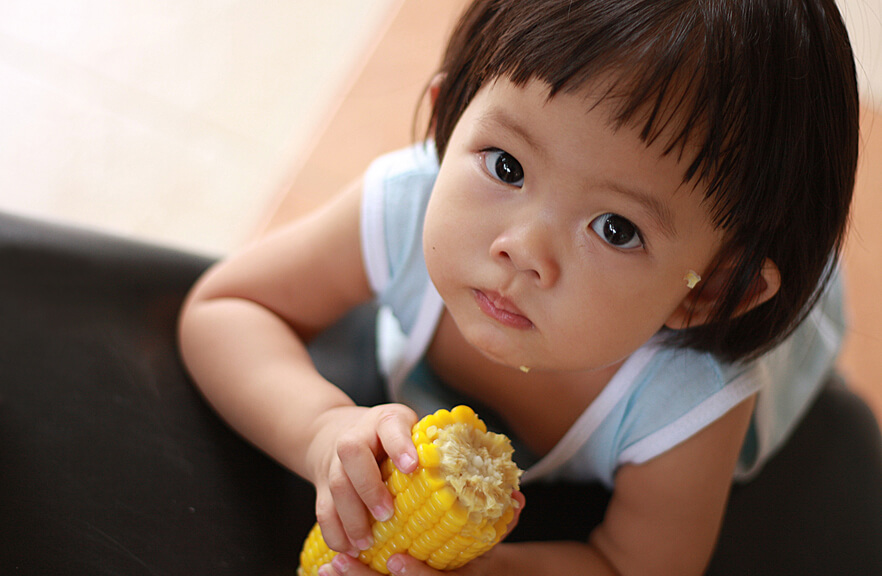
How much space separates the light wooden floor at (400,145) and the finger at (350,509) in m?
0.83

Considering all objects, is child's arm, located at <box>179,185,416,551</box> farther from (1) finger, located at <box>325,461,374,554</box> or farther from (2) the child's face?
(2) the child's face

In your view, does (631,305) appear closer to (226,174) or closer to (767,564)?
(767,564)

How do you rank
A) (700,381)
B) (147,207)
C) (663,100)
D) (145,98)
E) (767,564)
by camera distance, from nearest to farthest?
(663,100), (700,381), (767,564), (147,207), (145,98)

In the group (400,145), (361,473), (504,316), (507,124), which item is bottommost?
(400,145)

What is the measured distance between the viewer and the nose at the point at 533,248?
52 centimetres

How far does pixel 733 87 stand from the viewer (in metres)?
0.49

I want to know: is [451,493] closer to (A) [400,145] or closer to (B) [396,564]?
(B) [396,564]

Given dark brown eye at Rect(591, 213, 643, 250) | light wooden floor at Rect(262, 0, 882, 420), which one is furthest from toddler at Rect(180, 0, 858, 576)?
light wooden floor at Rect(262, 0, 882, 420)

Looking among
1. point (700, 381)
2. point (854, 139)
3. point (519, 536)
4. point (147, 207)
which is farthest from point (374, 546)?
point (147, 207)

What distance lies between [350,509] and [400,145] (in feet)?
3.15

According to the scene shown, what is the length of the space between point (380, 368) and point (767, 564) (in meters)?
0.44

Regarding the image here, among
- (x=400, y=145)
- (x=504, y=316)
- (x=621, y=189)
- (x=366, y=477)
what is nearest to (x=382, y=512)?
(x=366, y=477)

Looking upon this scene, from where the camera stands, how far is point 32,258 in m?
0.78

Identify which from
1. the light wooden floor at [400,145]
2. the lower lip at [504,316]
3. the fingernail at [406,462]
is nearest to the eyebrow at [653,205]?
the lower lip at [504,316]
